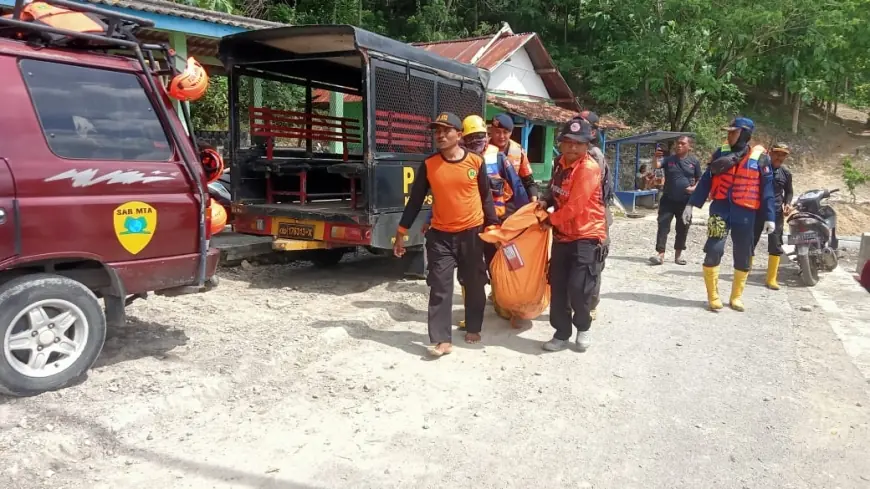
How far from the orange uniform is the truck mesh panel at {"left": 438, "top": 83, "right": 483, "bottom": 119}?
2.59 meters

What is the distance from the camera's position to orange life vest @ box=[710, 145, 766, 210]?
6.16 meters

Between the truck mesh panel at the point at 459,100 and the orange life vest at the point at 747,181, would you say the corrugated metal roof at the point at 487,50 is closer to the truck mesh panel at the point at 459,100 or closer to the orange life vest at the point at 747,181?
the truck mesh panel at the point at 459,100

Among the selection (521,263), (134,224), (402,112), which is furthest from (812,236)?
(134,224)

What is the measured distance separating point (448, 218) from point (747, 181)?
332 centimetres

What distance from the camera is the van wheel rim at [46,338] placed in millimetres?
3431

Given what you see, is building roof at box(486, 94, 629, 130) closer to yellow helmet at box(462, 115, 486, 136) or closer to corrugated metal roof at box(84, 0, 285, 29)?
corrugated metal roof at box(84, 0, 285, 29)

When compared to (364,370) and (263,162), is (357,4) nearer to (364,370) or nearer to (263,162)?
(263,162)

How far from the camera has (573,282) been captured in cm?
477

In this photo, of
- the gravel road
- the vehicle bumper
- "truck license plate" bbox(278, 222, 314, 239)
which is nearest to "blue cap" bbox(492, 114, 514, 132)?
the gravel road

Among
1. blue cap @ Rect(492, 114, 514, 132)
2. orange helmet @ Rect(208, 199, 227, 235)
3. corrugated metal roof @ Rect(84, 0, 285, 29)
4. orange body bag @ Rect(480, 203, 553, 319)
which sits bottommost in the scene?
orange body bag @ Rect(480, 203, 553, 319)

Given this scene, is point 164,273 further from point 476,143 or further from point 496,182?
point 496,182

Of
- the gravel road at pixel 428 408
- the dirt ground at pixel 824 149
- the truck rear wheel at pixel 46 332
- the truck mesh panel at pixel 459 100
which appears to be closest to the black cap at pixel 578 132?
the gravel road at pixel 428 408

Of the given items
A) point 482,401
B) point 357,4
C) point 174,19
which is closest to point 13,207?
point 482,401

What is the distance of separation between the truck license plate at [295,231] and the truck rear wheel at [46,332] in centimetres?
272
